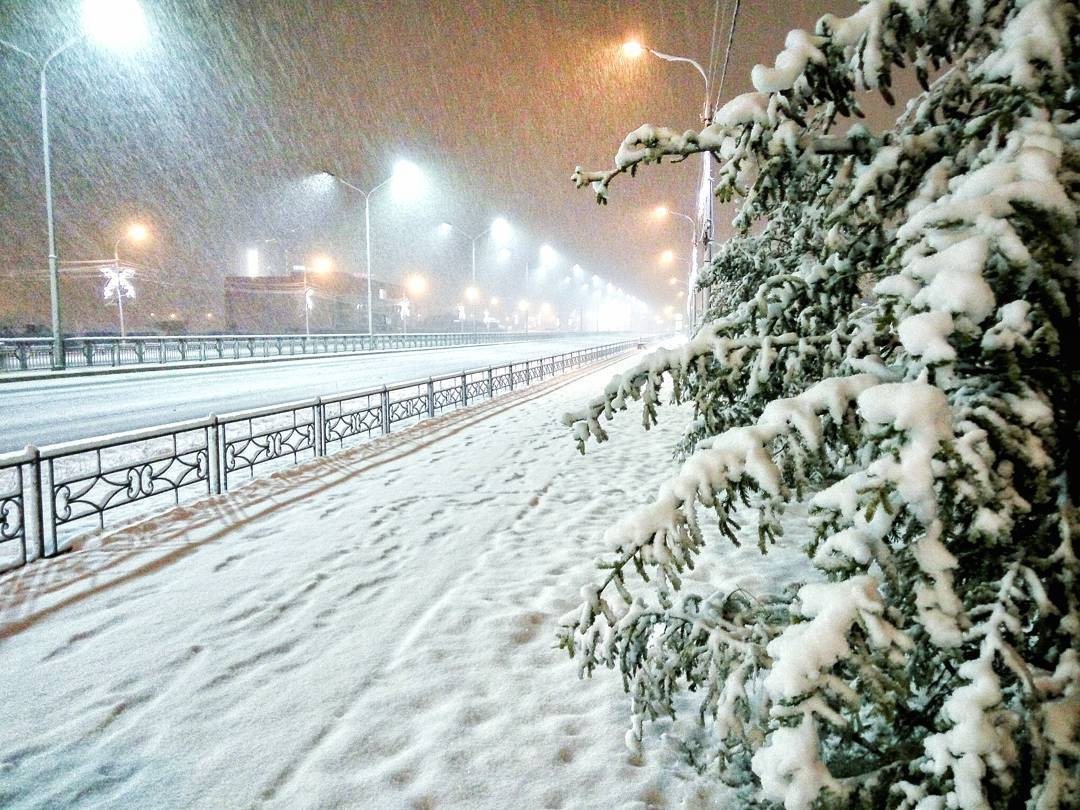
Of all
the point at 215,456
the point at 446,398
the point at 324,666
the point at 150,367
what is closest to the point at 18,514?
the point at 215,456

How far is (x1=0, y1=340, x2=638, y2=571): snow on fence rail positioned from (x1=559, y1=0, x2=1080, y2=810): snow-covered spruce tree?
562 cm

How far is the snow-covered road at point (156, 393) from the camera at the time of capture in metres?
13.0

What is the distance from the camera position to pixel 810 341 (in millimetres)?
2514

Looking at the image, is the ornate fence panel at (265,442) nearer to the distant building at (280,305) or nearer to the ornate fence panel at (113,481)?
the ornate fence panel at (113,481)

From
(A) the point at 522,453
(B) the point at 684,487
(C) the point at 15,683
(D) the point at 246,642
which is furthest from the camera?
(A) the point at 522,453

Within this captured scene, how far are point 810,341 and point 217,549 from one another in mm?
5663

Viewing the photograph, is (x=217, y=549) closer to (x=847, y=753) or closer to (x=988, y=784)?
(x=847, y=753)

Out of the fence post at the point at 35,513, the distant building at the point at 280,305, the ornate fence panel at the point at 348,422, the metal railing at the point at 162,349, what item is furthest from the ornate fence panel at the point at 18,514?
the distant building at the point at 280,305

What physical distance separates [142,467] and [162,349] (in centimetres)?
2616

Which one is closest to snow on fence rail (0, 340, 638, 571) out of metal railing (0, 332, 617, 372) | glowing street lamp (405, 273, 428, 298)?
metal railing (0, 332, 617, 372)

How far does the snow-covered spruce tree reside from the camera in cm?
157

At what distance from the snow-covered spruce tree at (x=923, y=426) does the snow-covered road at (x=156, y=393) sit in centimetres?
1245

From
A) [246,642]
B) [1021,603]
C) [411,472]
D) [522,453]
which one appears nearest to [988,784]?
[1021,603]

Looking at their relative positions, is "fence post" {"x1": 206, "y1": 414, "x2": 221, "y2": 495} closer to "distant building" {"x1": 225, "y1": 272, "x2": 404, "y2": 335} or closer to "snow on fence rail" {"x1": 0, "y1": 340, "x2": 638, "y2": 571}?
"snow on fence rail" {"x1": 0, "y1": 340, "x2": 638, "y2": 571}
